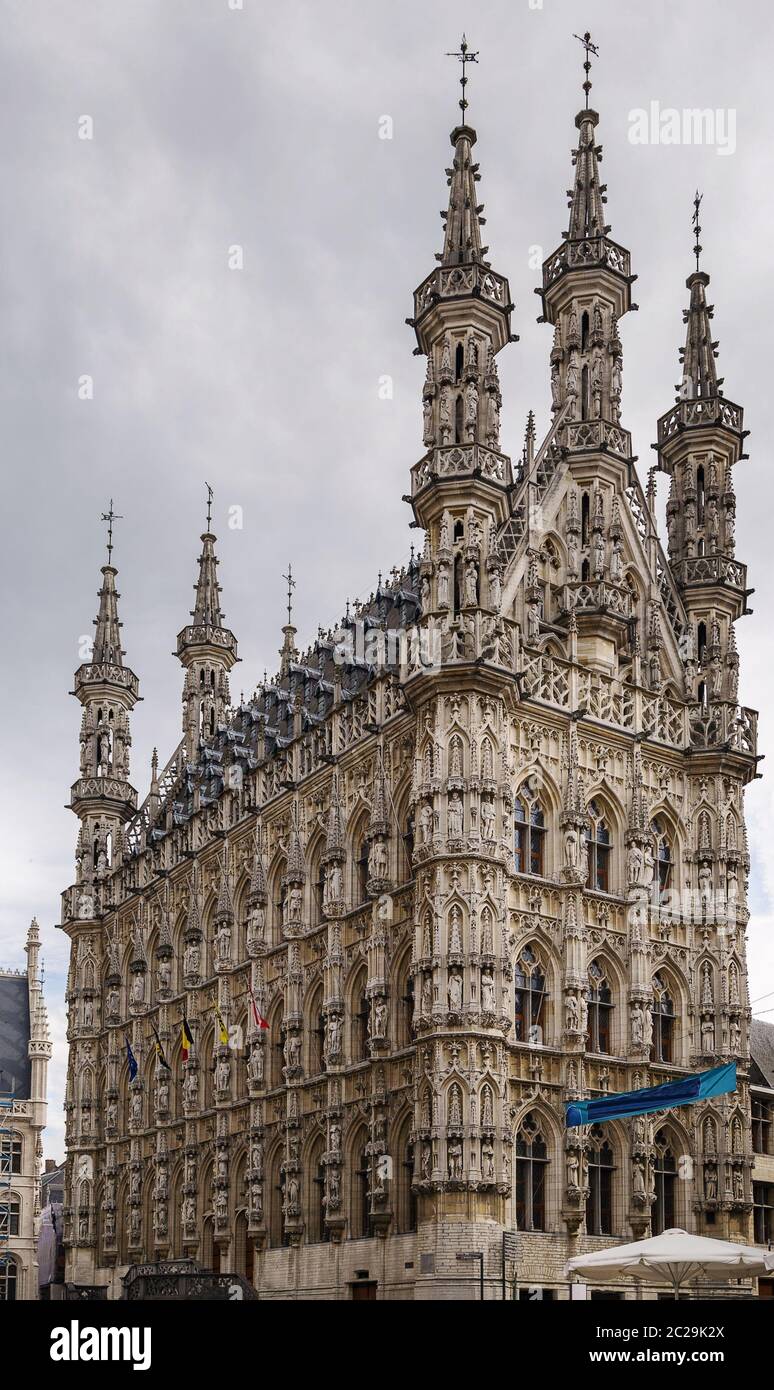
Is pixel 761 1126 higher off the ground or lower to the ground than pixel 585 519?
lower

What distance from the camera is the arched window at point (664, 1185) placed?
45938 mm

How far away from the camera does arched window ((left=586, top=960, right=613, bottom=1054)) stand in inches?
1821

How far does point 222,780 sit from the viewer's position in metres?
64.0

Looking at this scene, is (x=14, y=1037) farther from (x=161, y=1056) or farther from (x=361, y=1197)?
(x=361, y=1197)

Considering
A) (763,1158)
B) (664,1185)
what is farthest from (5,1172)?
(664,1185)

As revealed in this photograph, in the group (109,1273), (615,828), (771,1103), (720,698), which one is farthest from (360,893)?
(109,1273)

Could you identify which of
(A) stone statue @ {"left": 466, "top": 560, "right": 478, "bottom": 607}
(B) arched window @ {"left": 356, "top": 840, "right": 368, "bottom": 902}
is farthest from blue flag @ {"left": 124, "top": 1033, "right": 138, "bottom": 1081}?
(A) stone statue @ {"left": 466, "top": 560, "right": 478, "bottom": 607}

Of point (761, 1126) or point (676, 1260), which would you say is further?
point (761, 1126)

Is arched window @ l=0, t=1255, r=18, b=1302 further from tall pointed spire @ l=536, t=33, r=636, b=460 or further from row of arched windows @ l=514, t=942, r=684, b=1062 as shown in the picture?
tall pointed spire @ l=536, t=33, r=636, b=460

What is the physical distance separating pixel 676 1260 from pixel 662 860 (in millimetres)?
19526

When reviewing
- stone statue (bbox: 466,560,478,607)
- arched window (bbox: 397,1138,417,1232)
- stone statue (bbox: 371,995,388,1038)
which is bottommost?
arched window (bbox: 397,1138,417,1232)

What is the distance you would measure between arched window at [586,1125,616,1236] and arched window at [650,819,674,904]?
7.42 metres

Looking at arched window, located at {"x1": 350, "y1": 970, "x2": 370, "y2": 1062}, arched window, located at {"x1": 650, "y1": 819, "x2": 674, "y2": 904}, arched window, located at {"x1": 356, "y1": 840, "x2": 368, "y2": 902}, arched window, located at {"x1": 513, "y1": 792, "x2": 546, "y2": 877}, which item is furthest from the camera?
arched window, located at {"x1": 356, "y1": 840, "x2": 368, "y2": 902}

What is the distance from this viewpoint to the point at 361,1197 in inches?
1875
